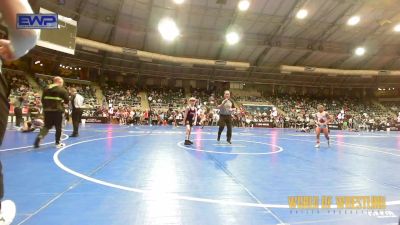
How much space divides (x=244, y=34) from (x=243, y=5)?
6094 mm

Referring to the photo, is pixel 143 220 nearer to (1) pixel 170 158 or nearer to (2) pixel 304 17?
(1) pixel 170 158

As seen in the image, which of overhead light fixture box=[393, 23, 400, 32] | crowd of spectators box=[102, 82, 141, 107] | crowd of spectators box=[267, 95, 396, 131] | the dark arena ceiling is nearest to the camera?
the dark arena ceiling

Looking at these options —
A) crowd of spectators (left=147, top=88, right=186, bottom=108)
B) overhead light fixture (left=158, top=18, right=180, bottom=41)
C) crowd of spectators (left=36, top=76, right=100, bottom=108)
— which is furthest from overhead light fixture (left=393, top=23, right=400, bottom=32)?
crowd of spectators (left=36, top=76, right=100, bottom=108)

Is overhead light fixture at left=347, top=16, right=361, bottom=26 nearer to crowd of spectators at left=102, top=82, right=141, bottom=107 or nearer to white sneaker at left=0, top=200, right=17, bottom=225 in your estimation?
crowd of spectators at left=102, top=82, right=141, bottom=107

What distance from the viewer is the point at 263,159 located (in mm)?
7523

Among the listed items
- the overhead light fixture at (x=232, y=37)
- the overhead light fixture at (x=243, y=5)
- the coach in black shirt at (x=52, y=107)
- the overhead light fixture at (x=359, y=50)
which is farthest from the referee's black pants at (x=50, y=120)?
the overhead light fixture at (x=359, y=50)

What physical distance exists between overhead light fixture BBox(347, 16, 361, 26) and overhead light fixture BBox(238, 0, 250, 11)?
38.0 feet

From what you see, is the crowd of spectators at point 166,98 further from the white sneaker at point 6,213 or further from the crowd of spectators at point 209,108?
the white sneaker at point 6,213

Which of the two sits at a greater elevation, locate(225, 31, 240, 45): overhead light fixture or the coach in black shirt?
locate(225, 31, 240, 45): overhead light fixture

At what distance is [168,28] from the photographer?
98.0 ft

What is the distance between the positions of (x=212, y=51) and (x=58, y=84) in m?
28.9

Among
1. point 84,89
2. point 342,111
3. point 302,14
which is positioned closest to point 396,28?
point 342,111

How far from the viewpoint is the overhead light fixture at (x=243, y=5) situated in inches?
1057

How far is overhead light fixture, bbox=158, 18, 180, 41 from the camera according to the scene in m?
29.3
